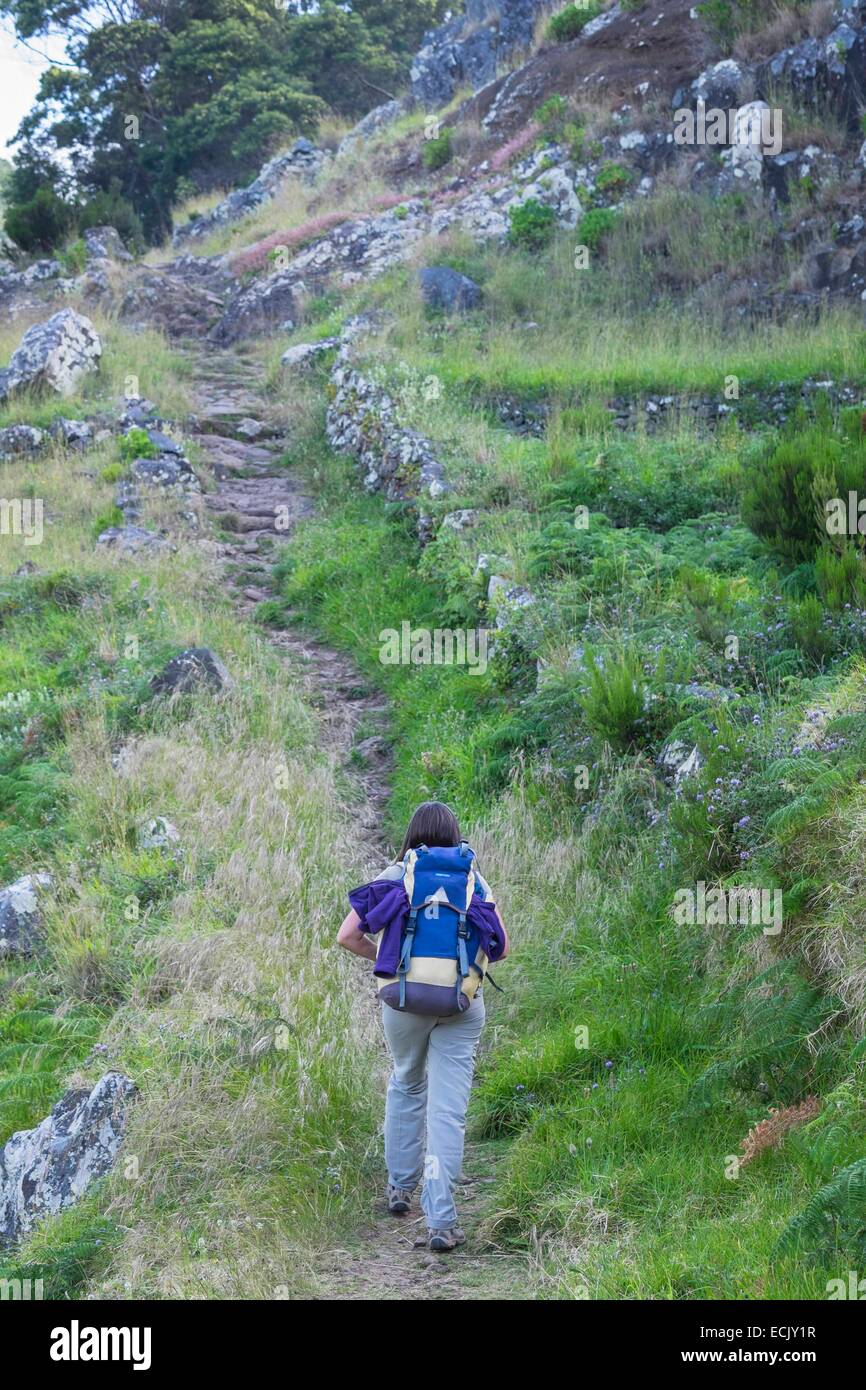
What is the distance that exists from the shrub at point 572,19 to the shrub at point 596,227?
767 cm

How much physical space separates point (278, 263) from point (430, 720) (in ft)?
49.1

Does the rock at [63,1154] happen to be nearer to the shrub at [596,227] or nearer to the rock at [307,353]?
the rock at [307,353]

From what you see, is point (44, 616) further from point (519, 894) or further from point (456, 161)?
point (456, 161)

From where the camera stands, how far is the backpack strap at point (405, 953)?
4738 millimetres

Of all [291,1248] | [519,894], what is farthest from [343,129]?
[291,1248]

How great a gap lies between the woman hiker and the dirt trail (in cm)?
17

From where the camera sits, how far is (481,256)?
719 inches

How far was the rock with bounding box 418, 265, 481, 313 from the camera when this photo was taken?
55.3ft

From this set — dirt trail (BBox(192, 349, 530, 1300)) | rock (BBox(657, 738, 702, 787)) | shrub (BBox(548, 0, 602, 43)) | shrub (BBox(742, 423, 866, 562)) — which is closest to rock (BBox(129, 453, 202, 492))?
dirt trail (BBox(192, 349, 530, 1300))
